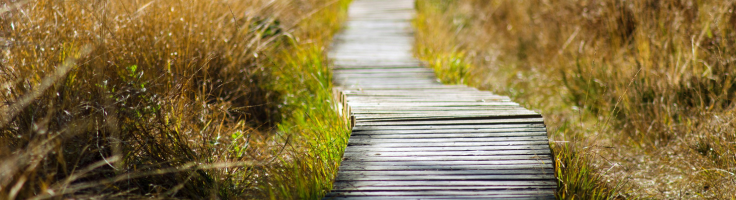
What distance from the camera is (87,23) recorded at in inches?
150

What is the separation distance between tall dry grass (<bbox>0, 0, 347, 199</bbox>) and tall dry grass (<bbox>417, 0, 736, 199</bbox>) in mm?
1523

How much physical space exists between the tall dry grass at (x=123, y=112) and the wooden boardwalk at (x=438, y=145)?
21 cm

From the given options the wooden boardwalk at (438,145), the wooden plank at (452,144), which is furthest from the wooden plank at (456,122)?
the wooden plank at (452,144)

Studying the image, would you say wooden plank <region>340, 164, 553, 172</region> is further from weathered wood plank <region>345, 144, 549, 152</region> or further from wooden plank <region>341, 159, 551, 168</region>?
weathered wood plank <region>345, 144, 549, 152</region>

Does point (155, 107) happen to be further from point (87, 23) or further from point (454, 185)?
point (454, 185)

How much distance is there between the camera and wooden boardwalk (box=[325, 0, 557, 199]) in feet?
8.90

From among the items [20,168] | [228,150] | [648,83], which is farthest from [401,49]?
[20,168]

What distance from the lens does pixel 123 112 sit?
9.86 feet

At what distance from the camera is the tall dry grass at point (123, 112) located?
102 inches

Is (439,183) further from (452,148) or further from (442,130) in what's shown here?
(442,130)

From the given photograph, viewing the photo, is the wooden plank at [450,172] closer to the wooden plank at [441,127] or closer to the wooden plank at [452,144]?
the wooden plank at [452,144]

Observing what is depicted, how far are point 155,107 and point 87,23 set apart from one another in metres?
Result: 1.01

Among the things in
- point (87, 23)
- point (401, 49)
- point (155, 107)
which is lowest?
point (401, 49)

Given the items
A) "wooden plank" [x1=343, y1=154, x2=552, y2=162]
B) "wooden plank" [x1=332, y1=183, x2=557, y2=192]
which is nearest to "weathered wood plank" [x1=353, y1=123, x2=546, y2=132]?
"wooden plank" [x1=343, y1=154, x2=552, y2=162]
